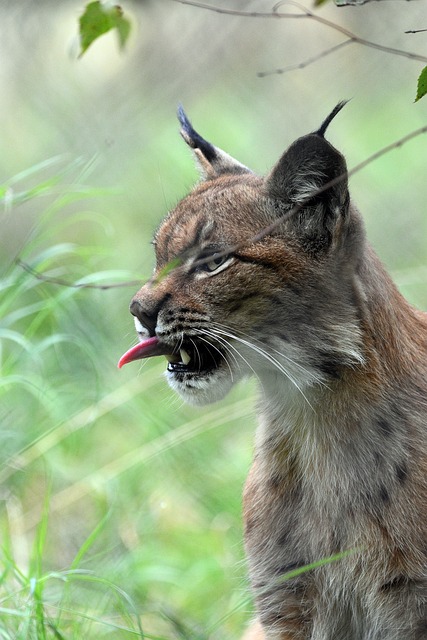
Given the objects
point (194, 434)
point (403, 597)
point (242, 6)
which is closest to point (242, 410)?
point (194, 434)

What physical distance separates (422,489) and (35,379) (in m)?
2.51

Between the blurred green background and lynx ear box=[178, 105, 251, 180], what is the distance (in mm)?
385

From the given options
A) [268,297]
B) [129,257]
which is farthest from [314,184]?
[129,257]

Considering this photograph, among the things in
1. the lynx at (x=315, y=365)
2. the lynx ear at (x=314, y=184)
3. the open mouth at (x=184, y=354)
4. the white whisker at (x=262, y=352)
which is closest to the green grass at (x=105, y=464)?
the lynx at (x=315, y=365)

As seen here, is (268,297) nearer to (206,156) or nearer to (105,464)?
(206,156)

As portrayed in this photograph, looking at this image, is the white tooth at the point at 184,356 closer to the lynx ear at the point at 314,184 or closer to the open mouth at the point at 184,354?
the open mouth at the point at 184,354

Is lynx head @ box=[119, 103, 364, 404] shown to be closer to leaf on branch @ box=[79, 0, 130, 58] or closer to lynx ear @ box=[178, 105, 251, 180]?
lynx ear @ box=[178, 105, 251, 180]

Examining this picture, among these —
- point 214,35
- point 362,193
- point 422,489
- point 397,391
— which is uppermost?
point 214,35

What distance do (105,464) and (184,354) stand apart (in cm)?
219

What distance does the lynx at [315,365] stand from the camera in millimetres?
3352

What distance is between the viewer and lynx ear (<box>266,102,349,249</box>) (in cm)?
321

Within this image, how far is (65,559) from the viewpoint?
16.6 feet

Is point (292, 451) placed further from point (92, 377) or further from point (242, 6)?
point (242, 6)

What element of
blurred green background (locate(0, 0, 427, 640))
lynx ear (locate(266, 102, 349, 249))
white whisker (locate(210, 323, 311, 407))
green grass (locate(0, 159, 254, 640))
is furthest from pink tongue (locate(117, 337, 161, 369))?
green grass (locate(0, 159, 254, 640))
